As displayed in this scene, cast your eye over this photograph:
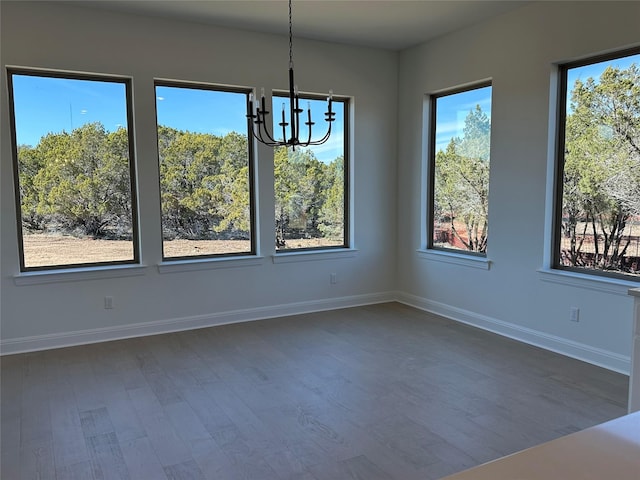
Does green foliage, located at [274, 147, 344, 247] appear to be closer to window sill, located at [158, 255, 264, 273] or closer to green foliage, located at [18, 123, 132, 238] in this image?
window sill, located at [158, 255, 264, 273]

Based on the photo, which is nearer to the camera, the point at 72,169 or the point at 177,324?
the point at 72,169

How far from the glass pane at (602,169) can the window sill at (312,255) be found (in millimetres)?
2274

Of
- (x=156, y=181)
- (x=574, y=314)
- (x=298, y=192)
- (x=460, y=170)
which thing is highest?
(x=460, y=170)

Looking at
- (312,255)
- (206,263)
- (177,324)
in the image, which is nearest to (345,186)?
(312,255)

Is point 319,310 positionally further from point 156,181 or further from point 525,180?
point 525,180

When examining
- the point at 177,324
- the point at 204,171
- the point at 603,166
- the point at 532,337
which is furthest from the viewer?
the point at 204,171

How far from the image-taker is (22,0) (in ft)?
13.2

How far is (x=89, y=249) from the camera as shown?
459 cm

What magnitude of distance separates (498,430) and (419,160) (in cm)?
341

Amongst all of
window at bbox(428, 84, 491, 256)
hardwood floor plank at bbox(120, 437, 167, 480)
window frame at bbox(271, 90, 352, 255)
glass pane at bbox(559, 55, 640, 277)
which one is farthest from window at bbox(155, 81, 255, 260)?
glass pane at bbox(559, 55, 640, 277)

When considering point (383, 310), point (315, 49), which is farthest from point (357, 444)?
point (315, 49)

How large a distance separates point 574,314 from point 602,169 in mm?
1184

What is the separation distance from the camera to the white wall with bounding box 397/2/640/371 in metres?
3.80

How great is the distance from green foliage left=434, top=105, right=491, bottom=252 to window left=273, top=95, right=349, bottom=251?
3.62 ft
